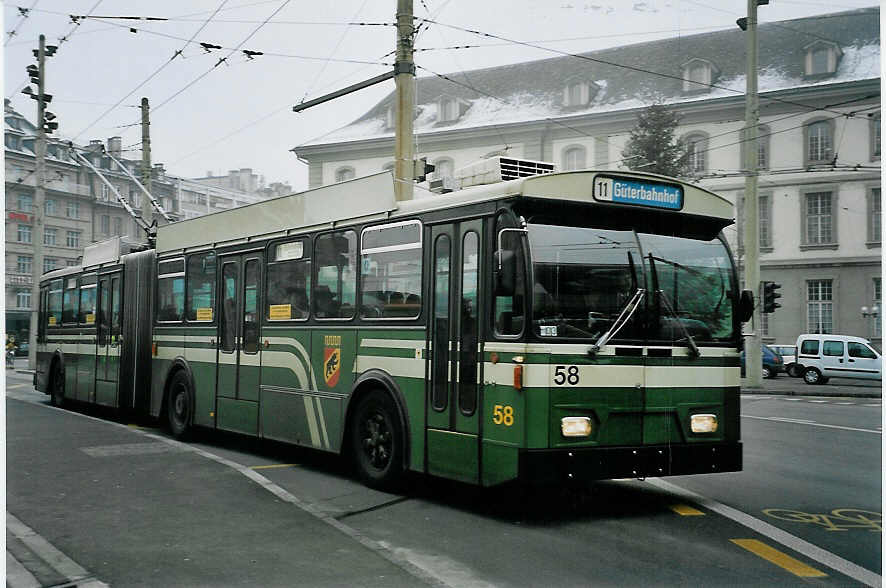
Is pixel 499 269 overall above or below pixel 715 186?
below

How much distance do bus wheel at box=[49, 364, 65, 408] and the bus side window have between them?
14319 millimetres

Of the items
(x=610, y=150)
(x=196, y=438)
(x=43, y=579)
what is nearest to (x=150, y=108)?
(x=196, y=438)

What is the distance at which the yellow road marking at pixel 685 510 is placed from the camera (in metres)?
8.37

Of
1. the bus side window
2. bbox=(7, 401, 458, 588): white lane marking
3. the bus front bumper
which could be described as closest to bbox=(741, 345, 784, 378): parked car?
bbox=(7, 401, 458, 588): white lane marking

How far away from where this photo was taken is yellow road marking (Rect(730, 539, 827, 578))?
643 centimetres

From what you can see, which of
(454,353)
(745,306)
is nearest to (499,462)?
(454,353)

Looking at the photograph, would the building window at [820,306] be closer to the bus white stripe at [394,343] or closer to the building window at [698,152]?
the building window at [698,152]

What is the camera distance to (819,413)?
2020 cm

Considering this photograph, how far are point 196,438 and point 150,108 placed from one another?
17503 mm

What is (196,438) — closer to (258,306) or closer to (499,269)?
(258,306)

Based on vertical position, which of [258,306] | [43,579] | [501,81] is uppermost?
[501,81]

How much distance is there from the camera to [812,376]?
3650 centimetres

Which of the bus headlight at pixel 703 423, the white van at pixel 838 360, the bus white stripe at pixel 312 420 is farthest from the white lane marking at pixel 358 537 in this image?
the white van at pixel 838 360

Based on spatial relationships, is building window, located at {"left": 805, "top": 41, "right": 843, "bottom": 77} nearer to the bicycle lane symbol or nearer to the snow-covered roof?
the snow-covered roof
